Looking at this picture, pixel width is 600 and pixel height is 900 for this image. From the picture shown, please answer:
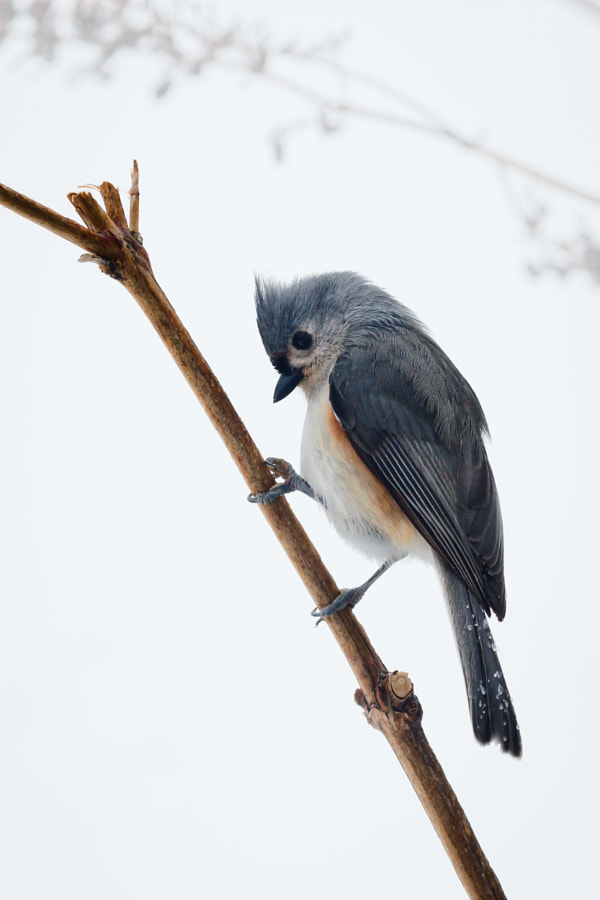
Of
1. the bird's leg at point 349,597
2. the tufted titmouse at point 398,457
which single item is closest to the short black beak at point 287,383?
the tufted titmouse at point 398,457

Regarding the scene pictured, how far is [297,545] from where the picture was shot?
748mm

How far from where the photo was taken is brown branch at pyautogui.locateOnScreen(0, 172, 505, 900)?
2.13 ft

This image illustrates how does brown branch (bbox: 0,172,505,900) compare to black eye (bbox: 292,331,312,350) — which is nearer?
brown branch (bbox: 0,172,505,900)

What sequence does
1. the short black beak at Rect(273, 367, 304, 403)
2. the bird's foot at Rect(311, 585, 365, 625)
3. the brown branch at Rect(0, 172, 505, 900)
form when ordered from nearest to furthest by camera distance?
the brown branch at Rect(0, 172, 505, 900)
the bird's foot at Rect(311, 585, 365, 625)
the short black beak at Rect(273, 367, 304, 403)

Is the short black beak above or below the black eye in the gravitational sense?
below

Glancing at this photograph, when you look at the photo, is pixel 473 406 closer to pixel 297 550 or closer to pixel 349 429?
pixel 349 429

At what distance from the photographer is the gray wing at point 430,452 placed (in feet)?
2.87

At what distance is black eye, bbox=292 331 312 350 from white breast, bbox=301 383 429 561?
93 millimetres

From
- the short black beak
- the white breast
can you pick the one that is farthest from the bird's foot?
the short black beak

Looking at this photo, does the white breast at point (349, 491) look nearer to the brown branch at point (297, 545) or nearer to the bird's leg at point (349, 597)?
the bird's leg at point (349, 597)

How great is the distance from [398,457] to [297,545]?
209mm

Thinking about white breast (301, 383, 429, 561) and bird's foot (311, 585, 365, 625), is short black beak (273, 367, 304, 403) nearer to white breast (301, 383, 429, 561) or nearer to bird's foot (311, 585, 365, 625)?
white breast (301, 383, 429, 561)

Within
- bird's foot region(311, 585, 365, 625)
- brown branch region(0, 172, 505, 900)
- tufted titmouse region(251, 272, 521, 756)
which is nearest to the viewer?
brown branch region(0, 172, 505, 900)

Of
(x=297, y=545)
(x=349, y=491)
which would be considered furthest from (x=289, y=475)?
(x=297, y=545)
